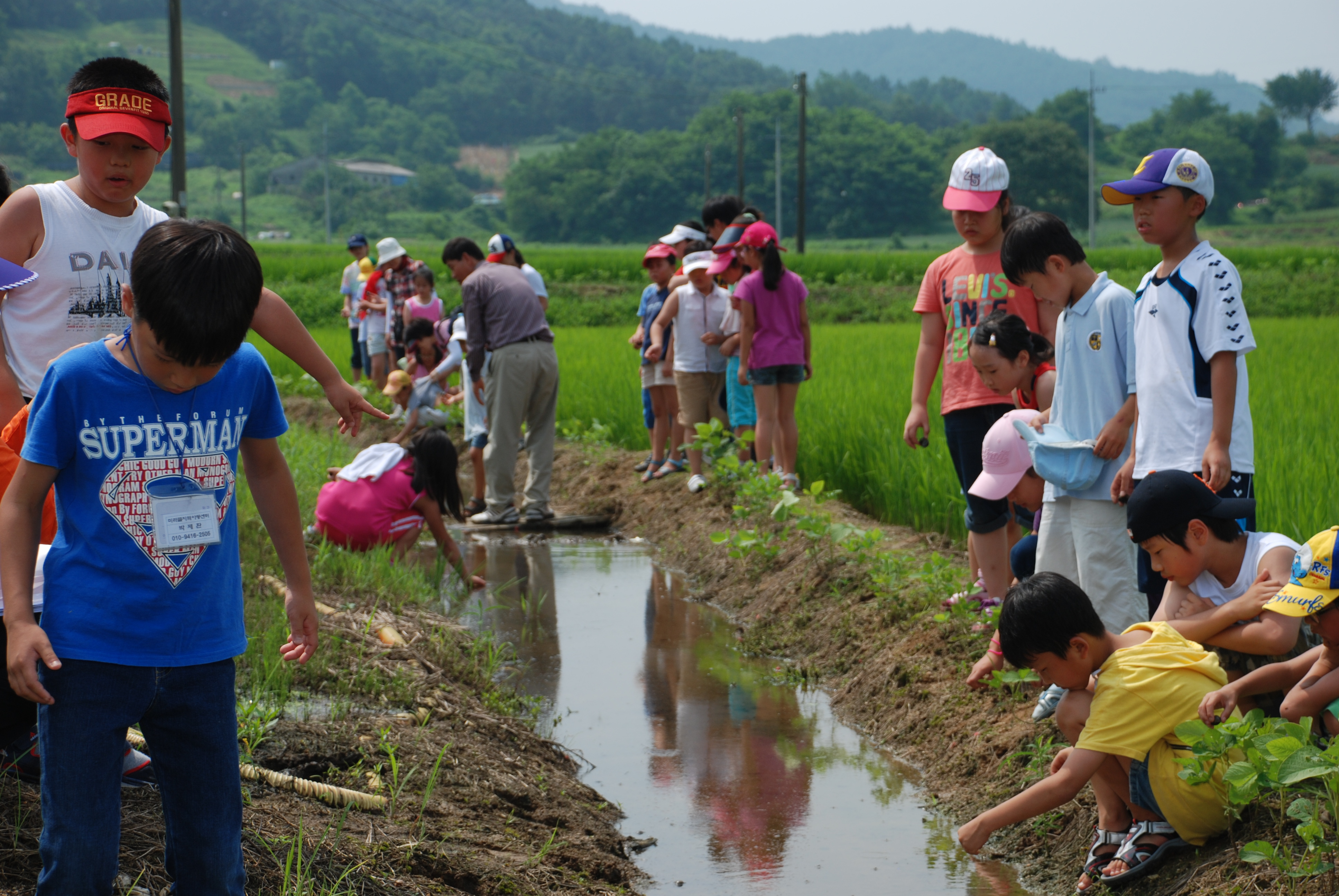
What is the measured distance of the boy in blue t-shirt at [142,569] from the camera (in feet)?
6.68

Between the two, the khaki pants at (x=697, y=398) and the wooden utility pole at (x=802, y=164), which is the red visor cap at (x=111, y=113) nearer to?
the khaki pants at (x=697, y=398)

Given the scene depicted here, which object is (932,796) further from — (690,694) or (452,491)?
(452,491)

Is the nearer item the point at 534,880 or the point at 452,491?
the point at 534,880

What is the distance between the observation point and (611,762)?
424 centimetres

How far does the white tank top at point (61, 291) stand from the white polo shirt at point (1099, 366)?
2.82 meters

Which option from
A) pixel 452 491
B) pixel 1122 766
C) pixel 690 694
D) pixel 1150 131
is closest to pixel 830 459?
pixel 452 491

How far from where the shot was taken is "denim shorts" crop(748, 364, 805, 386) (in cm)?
741

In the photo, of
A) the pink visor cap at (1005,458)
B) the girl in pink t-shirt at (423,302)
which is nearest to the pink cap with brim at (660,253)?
the girl in pink t-shirt at (423,302)

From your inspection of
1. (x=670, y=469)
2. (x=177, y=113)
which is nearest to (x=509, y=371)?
(x=670, y=469)

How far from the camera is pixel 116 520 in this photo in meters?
2.09

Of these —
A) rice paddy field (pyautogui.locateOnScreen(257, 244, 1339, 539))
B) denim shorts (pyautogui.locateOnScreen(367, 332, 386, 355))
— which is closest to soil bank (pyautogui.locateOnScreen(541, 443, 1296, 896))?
rice paddy field (pyautogui.locateOnScreen(257, 244, 1339, 539))

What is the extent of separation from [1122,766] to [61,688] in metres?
2.37

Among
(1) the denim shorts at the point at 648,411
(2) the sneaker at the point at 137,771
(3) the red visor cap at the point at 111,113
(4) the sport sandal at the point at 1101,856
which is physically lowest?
(4) the sport sandal at the point at 1101,856

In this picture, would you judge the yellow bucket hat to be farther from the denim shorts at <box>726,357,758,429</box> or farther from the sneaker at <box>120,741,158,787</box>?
the denim shorts at <box>726,357,758,429</box>
